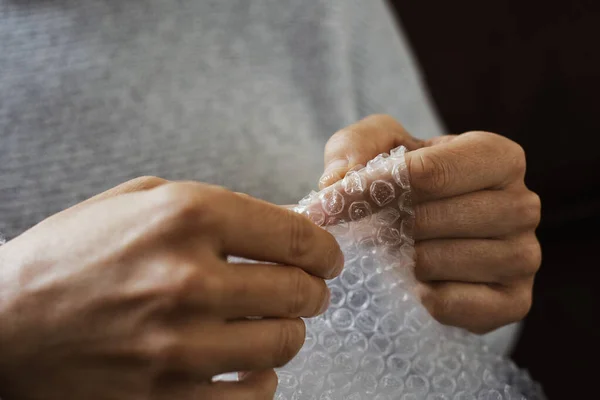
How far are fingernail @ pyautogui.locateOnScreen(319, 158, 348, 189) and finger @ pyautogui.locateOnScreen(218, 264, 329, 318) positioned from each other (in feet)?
0.32

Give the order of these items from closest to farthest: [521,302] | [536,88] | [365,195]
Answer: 1. [365,195]
2. [521,302]
3. [536,88]

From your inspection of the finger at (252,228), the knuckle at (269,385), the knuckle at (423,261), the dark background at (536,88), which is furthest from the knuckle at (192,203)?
the dark background at (536,88)

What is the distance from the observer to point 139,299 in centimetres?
30

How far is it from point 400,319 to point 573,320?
41 centimetres

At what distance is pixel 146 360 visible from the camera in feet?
0.98

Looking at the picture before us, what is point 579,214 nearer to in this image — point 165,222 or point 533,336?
point 533,336

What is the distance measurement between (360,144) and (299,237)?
0.50ft

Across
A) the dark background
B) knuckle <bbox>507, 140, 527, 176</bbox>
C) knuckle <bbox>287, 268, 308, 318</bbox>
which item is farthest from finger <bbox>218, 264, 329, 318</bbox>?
the dark background

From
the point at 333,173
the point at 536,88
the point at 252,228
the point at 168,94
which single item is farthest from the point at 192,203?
the point at 536,88

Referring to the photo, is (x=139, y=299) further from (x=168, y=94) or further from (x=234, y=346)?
(x=168, y=94)

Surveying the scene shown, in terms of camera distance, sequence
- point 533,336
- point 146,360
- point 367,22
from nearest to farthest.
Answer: point 146,360, point 367,22, point 533,336

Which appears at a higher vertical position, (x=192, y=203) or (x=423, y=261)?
(x=192, y=203)

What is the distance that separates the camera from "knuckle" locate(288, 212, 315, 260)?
335mm

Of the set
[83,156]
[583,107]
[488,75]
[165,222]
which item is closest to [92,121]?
[83,156]
